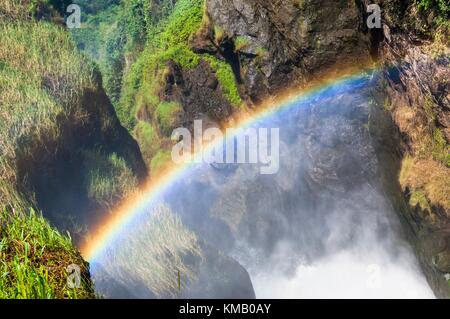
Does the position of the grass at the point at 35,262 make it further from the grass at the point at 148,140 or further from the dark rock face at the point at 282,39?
the grass at the point at 148,140

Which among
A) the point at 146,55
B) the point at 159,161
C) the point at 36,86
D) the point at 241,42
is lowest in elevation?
the point at 159,161

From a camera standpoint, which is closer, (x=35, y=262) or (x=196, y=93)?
(x=35, y=262)

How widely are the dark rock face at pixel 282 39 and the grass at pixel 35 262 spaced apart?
9.51 metres

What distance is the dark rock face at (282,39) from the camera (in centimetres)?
1395

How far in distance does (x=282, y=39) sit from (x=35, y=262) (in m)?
10.8

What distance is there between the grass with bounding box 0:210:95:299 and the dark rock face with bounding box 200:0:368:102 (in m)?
9.51

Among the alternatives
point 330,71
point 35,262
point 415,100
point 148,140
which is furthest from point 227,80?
point 35,262

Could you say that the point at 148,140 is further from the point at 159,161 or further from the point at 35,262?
the point at 35,262

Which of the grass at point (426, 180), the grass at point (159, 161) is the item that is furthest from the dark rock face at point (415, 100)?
the grass at point (159, 161)

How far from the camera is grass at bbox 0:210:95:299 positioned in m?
5.93

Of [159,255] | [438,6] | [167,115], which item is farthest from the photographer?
[167,115]

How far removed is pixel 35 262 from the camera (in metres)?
6.70
